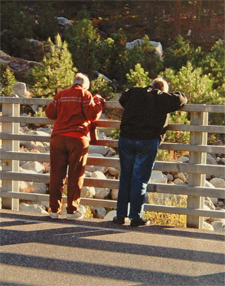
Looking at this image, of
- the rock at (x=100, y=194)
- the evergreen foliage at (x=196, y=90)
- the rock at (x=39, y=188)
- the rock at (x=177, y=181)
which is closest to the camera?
the rock at (x=39, y=188)

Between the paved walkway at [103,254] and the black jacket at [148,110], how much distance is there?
44.9 inches

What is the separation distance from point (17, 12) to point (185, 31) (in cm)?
1273

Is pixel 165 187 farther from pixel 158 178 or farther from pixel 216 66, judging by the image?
pixel 216 66

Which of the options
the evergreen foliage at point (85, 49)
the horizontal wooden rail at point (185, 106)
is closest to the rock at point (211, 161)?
the horizontal wooden rail at point (185, 106)

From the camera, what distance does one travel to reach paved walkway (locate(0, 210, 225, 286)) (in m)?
4.21

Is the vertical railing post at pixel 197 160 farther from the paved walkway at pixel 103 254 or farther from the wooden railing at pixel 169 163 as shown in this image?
the paved walkway at pixel 103 254

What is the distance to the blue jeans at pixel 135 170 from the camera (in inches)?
225

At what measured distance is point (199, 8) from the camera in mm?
35938

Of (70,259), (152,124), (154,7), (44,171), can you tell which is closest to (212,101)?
(44,171)

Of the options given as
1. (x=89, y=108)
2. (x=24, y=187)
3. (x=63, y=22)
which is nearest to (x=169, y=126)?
(x=89, y=108)

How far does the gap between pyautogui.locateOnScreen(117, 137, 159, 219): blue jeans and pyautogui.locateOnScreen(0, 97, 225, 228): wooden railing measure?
33 centimetres

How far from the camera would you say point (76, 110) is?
5855 millimetres

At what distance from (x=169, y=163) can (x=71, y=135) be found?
1.24m

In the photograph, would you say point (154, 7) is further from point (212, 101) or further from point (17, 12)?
point (212, 101)
